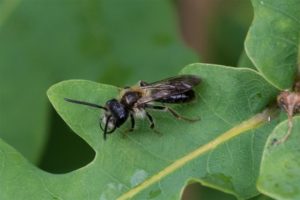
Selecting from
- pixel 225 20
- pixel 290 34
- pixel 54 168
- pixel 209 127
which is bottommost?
pixel 54 168

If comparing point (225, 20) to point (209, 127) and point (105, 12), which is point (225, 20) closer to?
point (105, 12)

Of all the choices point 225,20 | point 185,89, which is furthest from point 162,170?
point 225,20

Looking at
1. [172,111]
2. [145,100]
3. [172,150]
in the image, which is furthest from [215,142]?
[145,100]

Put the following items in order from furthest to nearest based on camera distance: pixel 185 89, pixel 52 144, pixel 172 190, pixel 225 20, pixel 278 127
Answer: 1. pixel 225 20
2. pixel 52 144
3. pixel 185 89
4. pixel 172 190
5. pixel 278 127

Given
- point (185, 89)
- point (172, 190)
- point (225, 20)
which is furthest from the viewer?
point (225, 20)

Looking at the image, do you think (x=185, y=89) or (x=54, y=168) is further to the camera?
(x=54, y=168)

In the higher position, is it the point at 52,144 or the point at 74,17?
the point at 74,17

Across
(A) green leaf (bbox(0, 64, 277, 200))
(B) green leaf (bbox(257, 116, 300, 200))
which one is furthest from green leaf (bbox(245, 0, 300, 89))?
(B) green leaf (bbox(257, 116, 300, 200))
